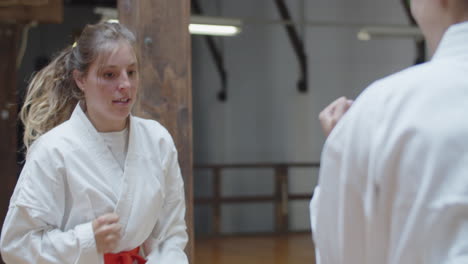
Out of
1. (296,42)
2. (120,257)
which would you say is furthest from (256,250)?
(120,257)

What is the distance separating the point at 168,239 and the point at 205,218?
32.2 ft

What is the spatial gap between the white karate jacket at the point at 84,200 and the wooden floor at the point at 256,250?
523cm

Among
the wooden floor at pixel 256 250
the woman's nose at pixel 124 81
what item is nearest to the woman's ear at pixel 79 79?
the woman's nose at pixel 124 81

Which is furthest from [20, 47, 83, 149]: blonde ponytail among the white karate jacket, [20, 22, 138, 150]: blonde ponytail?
the white karate jacket

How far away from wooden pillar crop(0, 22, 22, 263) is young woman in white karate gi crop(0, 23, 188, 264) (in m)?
3.01

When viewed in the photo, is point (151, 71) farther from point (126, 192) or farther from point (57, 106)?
point (126, 192)

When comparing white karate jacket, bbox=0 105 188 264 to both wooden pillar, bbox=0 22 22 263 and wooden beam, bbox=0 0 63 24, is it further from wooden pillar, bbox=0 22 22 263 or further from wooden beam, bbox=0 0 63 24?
wooden pillar, bbox=0 22 22 263

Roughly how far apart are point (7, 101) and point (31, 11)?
2.30 feet

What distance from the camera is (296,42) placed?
9.77 metres

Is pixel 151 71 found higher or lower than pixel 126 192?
higher

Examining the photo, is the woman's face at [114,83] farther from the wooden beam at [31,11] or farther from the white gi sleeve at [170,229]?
the wooden beam at [31,11]

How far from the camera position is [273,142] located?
10.7m

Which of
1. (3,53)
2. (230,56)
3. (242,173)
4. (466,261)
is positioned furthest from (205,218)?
(466,261)

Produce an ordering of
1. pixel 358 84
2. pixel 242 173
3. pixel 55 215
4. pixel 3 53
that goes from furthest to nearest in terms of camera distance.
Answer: pixel 242 173, pixel 358 84, pixel 3 53, pixel 55 215
